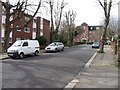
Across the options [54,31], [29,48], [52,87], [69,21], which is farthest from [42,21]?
[52,87]

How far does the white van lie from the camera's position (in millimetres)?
24516

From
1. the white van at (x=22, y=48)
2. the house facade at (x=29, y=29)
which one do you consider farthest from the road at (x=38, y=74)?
the house facade at (x=29, y=29)

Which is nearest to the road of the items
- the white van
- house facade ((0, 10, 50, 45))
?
the white van

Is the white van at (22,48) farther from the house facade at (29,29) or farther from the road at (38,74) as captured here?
the house facade at (29,29)

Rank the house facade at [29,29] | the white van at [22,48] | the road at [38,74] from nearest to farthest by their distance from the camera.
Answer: the road at [38,74], the white van at [22,48], the house facade at [29,29]

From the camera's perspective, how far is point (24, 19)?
55594 mm

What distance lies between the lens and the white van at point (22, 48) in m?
24.5

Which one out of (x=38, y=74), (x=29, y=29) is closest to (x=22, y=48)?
(x=38, y=74)

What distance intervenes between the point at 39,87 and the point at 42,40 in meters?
38.5

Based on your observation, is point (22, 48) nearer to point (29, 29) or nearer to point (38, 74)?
point (38, 74)

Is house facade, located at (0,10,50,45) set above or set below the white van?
above

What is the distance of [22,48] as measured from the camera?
25500 millimetres

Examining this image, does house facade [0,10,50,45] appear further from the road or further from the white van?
the road

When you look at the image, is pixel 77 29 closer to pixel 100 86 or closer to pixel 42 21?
pixel 42 21
